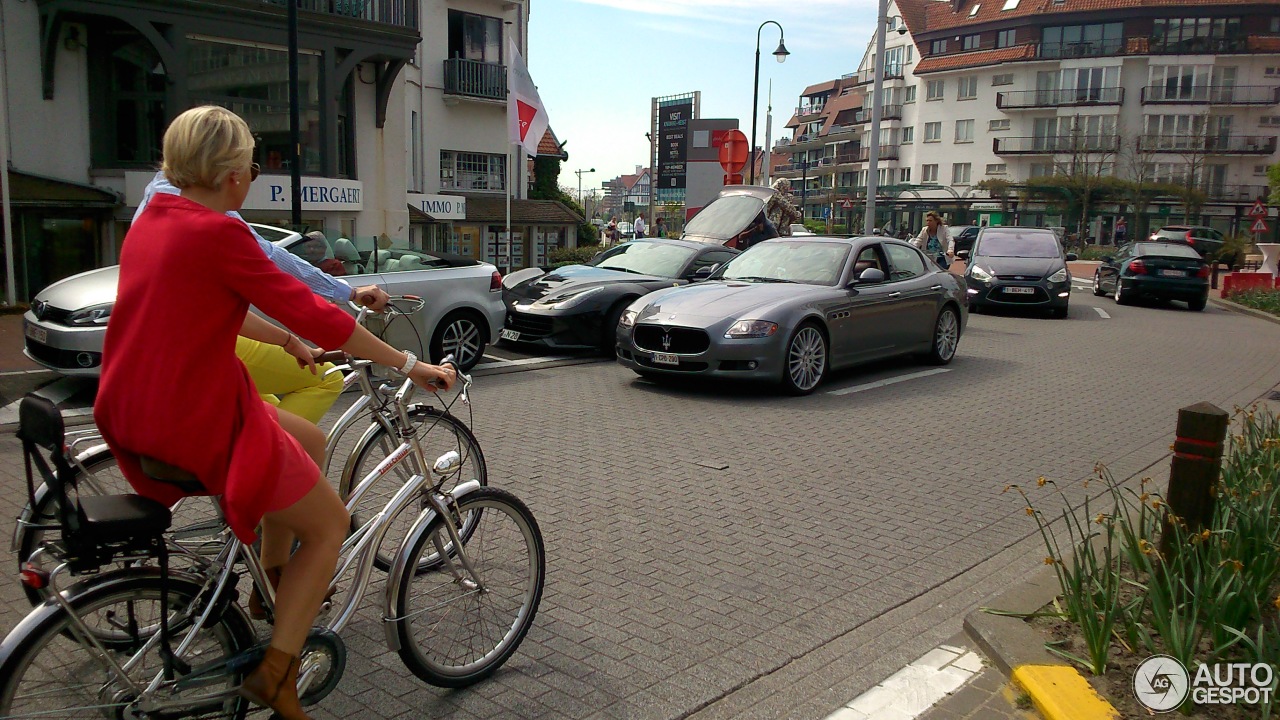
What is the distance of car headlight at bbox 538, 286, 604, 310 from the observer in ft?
40.4

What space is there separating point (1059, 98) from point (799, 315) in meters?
72.4

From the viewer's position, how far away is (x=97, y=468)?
3.85m

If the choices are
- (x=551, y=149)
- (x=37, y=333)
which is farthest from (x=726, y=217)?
(x=551, y=149)

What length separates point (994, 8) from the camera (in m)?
78.8

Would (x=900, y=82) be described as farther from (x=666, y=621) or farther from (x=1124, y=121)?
(x=666, y=621)

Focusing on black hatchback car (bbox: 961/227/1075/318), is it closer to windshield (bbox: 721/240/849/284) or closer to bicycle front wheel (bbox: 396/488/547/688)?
windshield (bbox: 721/240/849/284)

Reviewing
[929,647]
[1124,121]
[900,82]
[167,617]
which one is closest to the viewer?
[167,617]

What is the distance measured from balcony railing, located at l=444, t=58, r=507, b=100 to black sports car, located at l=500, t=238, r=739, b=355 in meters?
18.9

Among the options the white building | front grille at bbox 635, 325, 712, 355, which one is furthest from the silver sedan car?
the white building

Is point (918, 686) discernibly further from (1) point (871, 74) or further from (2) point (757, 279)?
(1) point (871, 74)

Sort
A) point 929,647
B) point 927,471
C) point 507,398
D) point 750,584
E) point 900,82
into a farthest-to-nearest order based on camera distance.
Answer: point 900,82 < point 507,398 < point 927,471 < point 750,584 < point 929,647

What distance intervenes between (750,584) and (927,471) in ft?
9.07

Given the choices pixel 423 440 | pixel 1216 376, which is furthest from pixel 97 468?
pixel 1216 376

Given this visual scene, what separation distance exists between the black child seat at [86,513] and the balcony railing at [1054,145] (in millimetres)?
72279
